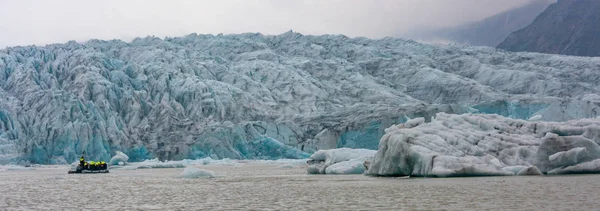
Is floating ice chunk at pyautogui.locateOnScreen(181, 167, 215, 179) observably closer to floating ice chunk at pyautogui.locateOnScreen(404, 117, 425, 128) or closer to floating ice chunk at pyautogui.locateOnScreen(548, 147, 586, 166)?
floating ice chunk at pyautogui.locateOnScreen(404, 117, 425, 128)

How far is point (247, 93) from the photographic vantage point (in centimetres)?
6412

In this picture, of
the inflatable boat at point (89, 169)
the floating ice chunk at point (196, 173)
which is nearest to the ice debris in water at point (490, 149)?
the floating ice chunk at point (196, 173)

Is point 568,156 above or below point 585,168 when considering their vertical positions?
above

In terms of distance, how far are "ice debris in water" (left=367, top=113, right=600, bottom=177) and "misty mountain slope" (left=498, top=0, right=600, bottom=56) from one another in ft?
301

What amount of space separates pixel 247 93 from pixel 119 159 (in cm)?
2028

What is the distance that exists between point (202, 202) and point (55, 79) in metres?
48.7

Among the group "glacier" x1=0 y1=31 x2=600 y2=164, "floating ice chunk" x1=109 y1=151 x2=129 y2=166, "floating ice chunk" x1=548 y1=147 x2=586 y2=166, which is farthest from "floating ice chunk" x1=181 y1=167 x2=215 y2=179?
"glacier" x1=0 y1=31 x2=600 y2=164

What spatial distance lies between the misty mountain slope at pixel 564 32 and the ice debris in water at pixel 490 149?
9181cm

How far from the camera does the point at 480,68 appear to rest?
74125mm

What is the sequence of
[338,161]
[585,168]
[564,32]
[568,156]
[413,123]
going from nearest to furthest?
[568,156] < [585,168] < [413,123] < [338,161] < [564,32]

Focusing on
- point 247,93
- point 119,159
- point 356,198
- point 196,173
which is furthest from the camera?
point 247,93

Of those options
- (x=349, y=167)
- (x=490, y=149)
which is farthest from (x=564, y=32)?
(x=490, y=149)

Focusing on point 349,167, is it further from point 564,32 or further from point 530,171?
point 564,32

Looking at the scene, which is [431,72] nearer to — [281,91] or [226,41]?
[281,91]
